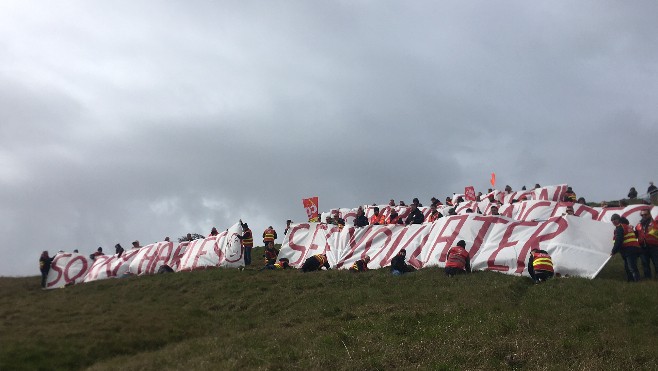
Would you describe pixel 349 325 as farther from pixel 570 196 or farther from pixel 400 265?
pixel 570 196

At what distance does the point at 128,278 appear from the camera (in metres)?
29.3

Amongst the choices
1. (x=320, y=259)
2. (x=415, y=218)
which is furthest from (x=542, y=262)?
(x=320, y=259)

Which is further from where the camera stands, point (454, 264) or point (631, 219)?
point (631, 219)

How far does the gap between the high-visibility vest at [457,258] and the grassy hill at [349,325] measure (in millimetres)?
685

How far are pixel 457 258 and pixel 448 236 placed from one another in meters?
2.66

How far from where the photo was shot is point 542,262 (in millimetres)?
18672

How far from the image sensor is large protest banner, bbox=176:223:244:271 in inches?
1185

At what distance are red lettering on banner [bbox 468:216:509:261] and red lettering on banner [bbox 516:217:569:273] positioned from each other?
174cm

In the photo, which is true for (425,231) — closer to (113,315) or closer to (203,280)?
(203,280)

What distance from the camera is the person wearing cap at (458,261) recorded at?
68.1 ft

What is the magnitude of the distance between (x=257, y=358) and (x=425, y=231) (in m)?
13.9

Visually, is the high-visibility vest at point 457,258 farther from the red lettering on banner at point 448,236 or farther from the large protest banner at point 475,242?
the red lettering on banner at point 448,236

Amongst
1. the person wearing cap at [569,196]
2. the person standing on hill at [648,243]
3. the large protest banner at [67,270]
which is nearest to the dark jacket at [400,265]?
the person standing on hill at [648,243]

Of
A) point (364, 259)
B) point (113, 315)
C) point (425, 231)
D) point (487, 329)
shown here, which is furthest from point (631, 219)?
point (113, 315)
